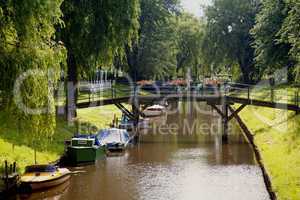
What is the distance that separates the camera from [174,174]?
2736cm

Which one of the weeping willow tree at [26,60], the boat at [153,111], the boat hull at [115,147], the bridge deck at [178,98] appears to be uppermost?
the weeping willow tree at [26,60]

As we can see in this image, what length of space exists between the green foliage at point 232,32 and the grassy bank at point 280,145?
2456cm

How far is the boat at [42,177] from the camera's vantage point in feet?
71.9

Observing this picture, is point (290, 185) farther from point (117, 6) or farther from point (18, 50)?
point (117, 6)

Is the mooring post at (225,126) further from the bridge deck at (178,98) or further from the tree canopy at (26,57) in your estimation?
the tree canopy at (26,57)

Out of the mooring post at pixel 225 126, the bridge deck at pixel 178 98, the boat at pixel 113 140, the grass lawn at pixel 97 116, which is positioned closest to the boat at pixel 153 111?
the grass lawn at pixel 97 116

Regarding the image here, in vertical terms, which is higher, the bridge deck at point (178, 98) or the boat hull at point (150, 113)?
the bridge deck at point (178, 98)

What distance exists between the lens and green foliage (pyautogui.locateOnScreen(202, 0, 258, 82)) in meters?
69.5

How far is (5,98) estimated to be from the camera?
19578 mm

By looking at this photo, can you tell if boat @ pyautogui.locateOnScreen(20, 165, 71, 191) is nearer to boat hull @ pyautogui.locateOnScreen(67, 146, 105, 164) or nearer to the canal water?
the canal water

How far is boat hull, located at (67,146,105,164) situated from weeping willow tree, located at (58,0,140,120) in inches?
305

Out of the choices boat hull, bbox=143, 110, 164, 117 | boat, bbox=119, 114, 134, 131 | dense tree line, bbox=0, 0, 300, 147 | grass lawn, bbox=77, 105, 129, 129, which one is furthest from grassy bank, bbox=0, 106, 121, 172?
boat hull, bbox=143, 110, 164, 117

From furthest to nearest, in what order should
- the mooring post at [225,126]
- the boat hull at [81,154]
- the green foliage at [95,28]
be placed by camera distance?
the mooring post at [225,126], the green foliage at [95,28], the boat hull at [81,154]

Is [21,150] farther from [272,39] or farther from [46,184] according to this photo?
[272,39]
